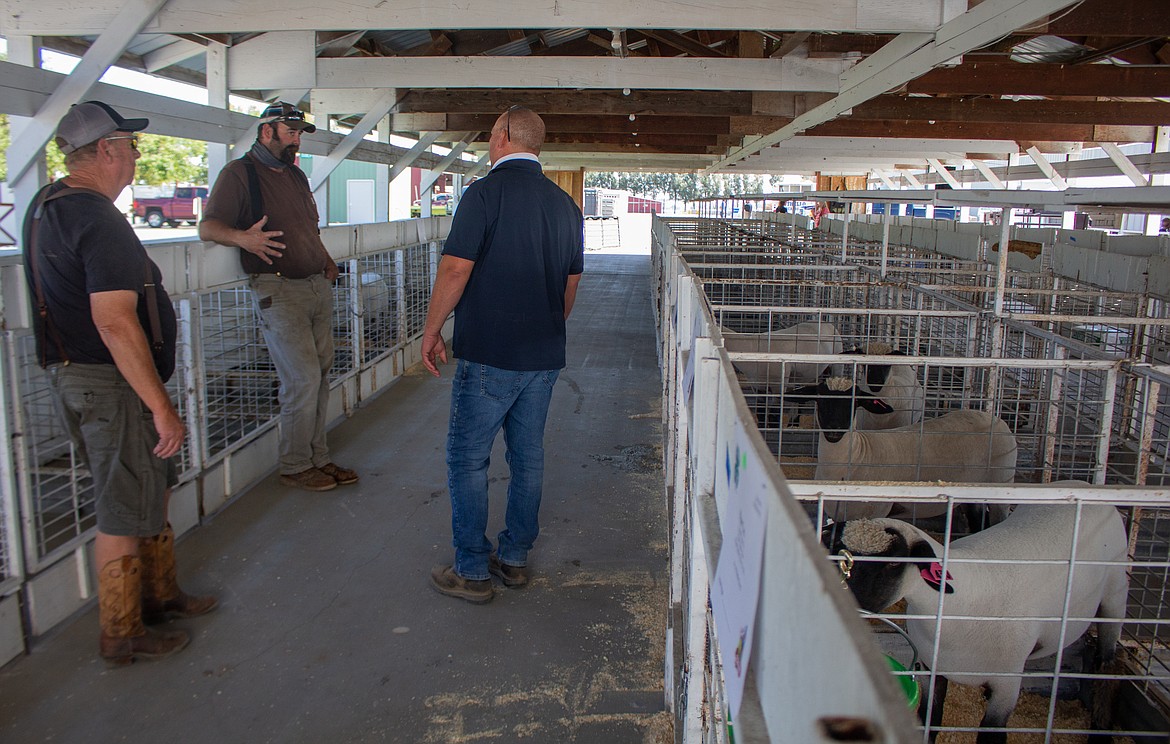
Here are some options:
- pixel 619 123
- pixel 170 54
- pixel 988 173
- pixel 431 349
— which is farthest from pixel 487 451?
pixel 988 173

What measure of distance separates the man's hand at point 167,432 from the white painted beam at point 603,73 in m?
4.06

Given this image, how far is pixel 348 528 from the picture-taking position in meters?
4.40

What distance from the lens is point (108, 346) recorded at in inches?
115

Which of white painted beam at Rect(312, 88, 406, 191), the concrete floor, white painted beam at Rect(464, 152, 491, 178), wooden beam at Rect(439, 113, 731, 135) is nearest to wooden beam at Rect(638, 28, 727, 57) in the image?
white painted beam at Rect(312, 88, 406, 191)

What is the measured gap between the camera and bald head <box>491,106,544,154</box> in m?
3.55

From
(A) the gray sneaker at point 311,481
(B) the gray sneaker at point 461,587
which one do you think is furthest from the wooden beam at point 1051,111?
(B) the gray sneaker at point 461,587

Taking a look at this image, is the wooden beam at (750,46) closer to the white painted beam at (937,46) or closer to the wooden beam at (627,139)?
the white painted beam at (937,46)

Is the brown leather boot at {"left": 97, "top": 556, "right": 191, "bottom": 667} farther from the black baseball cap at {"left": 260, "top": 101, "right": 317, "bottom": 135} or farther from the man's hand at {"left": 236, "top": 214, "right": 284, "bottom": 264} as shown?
the black baseball cap at {"left": 260, "top": 101, "right": 317, "bottom": 135}

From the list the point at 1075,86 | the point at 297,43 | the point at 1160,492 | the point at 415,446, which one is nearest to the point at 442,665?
the point at 1160,492

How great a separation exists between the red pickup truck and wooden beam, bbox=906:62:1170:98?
3118cm

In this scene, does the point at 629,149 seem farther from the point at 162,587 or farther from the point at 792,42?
the point at 162,587

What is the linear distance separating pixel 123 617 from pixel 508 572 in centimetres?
149

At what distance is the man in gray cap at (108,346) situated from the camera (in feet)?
9.51

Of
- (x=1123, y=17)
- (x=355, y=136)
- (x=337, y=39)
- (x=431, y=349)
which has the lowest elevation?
(x=431, y=349)
